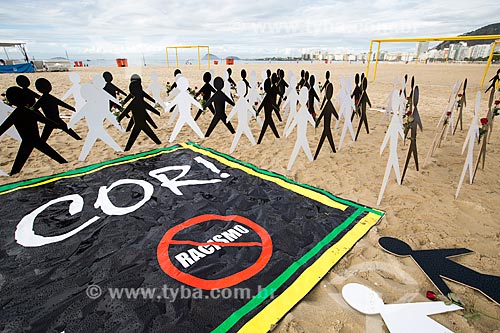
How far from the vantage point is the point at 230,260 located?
2.41 metres

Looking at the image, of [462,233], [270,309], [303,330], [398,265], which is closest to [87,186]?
[270,309]

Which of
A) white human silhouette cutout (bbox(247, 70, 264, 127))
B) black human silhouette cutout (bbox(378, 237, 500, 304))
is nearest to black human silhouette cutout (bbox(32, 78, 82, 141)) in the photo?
white human silhouette cutout (bbox(247, 70, 264, 127))

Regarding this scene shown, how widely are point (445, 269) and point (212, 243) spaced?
2.16 m

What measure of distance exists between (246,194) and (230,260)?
1287mm

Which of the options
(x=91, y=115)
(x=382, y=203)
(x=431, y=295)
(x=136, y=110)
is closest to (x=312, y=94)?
(x=382, y=203)

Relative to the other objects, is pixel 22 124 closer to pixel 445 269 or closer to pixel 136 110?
pixel 136 110

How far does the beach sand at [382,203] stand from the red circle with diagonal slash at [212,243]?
1.68ft

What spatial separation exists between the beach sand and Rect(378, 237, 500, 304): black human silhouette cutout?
0.06 metres

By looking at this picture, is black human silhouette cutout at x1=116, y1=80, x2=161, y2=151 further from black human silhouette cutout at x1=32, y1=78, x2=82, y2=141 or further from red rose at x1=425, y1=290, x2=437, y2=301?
red rose at x1=425, y1=290, x2=437, y2=301

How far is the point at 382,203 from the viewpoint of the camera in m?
3.42

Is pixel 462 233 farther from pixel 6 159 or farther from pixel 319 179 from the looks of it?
pixel 6 159

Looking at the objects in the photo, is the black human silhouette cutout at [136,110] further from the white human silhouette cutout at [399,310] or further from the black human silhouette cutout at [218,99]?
the white human silhouette cutout at [399,310]

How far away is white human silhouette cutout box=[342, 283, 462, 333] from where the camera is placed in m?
1.84

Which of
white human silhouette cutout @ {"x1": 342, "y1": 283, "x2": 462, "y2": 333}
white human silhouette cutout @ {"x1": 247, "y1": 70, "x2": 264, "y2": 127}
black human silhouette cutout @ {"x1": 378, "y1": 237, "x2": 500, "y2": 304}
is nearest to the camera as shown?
white human silhouette cutout @ {"x1": 342, "y1": 283, "x2": 462, "y2": 333}
